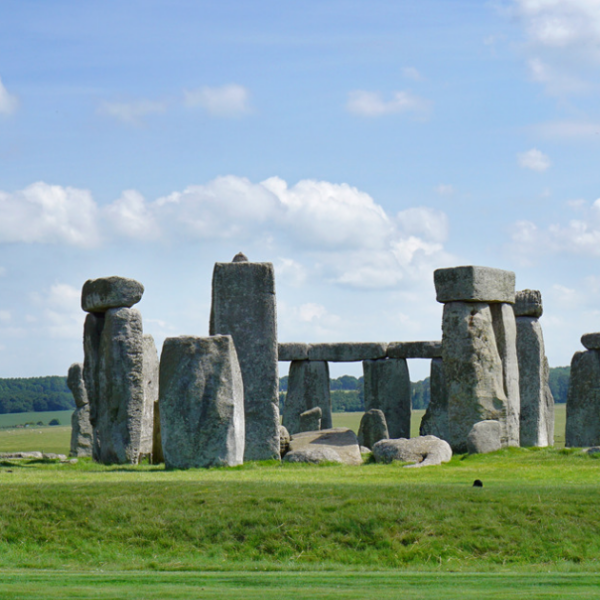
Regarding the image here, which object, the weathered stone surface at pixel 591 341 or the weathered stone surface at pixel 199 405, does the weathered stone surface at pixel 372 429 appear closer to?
the weathered stone surface at pixel 591 341

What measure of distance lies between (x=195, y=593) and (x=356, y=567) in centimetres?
225

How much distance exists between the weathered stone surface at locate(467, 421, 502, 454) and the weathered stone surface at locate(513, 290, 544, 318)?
19.4 feet

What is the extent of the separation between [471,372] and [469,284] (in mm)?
1705

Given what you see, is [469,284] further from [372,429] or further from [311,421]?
[311,421]

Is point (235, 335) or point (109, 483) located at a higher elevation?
point (235, 335)

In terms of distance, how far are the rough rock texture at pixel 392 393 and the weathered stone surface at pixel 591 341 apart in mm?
5693

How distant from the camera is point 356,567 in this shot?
423 inches

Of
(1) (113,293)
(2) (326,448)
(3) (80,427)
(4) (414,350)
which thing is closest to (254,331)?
(2) (326,448)

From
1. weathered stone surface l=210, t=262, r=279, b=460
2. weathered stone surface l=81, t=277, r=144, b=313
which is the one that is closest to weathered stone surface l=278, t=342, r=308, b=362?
weathered stone surface l=81, t=277, r=144, b=313

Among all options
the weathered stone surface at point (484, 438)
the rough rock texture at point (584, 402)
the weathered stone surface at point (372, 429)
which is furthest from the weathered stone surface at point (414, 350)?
the weathered stone surface at point (484, 438)

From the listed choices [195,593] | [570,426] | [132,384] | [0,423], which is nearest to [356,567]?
[195,593]

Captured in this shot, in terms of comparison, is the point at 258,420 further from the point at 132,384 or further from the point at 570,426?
the point at 570,426

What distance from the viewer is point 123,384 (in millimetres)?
19500

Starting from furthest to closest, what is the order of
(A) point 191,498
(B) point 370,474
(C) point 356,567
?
(B) point 370,474 < (A) point 191,498 < (C) point 356,567
